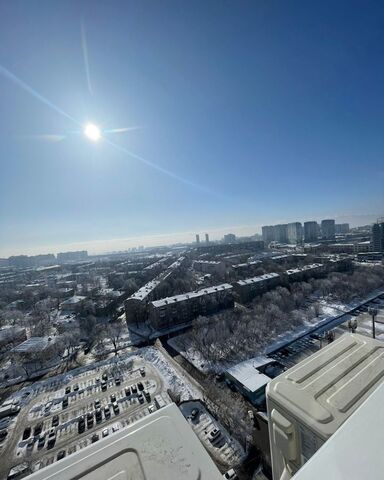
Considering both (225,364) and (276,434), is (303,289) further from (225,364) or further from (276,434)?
(276,434)

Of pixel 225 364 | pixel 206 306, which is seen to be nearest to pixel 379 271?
pixel 206 306

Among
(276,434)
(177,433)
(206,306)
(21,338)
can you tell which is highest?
(177,433)

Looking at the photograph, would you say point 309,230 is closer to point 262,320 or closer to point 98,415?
point 262,320

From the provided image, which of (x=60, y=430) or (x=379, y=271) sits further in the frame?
(x=379, y=271)

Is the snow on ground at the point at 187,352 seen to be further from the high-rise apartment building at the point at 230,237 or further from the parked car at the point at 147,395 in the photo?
the high-rise apartment building at the point at 230,237

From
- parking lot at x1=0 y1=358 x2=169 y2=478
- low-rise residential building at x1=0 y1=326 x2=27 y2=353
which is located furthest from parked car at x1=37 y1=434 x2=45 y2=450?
low-rise residential building at x1=0 y1=326 x2=27 y2=353

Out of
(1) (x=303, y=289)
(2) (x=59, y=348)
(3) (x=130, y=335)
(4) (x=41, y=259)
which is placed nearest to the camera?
(2) (x=59, y=348)

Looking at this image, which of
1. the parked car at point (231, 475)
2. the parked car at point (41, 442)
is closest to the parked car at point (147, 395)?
the parked car at point (41, 442)

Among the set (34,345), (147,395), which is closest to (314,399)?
(147,395)
